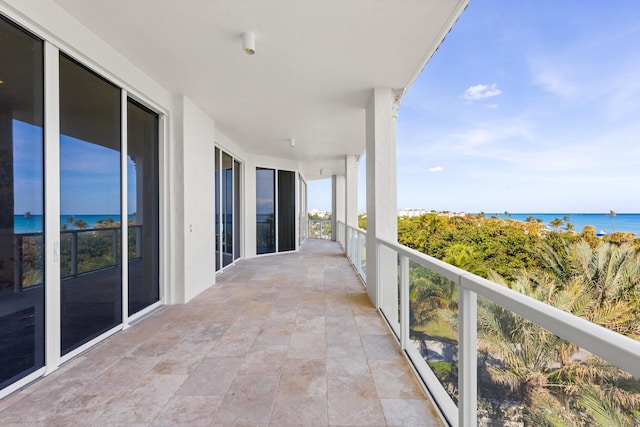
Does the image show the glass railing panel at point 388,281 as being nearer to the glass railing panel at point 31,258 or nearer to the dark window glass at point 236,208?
the glass railing panel at point 31,258

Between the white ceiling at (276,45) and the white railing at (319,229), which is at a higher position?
the white ceiling at (276,45)

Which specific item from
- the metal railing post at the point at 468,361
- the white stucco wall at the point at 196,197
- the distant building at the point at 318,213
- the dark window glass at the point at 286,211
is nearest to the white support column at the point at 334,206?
the distant building at the point at 318,213

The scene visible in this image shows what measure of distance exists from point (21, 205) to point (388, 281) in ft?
11.3

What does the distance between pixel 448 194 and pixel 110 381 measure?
29778mm

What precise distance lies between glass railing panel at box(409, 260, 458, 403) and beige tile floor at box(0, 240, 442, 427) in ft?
0.81

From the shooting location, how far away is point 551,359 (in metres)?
1.02

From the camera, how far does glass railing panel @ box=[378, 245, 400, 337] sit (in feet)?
10.7

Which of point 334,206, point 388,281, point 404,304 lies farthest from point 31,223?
point 334,206

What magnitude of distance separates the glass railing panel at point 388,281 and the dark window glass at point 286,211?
5.25 metres

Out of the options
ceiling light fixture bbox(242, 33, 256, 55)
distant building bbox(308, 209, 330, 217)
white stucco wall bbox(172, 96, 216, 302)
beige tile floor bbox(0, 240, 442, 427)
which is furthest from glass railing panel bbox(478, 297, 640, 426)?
distant building bbox(308, 209, 330, 217)

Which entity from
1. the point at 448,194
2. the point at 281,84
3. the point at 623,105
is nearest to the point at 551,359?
the point at 281,84

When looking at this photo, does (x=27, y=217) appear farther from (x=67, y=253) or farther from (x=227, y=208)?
(x=227, y=208)

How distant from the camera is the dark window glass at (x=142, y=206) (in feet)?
10.9

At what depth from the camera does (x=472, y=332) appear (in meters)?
1.44
